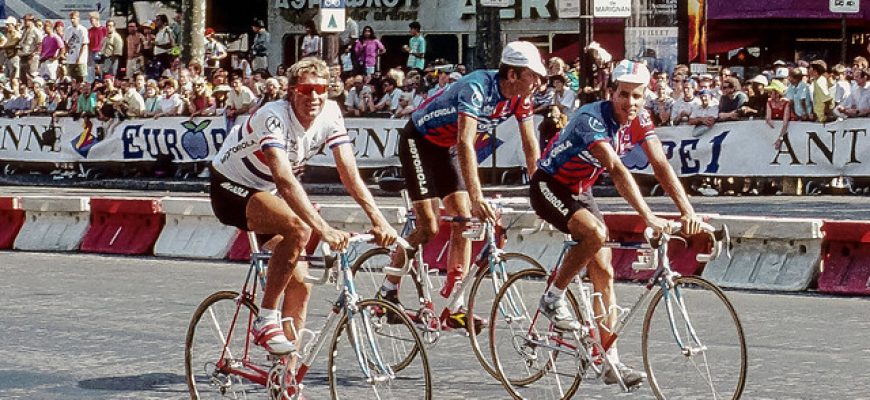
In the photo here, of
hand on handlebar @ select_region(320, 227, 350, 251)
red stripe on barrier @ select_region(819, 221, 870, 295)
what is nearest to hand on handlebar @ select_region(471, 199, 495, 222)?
hand on handlebar @ select_region(320, 227, 350, 251)

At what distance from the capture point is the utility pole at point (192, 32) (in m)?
35.2

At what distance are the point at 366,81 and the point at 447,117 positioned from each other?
18109 mm

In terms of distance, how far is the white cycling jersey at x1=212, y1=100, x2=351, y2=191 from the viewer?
324 inches

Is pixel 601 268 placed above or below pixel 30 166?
above

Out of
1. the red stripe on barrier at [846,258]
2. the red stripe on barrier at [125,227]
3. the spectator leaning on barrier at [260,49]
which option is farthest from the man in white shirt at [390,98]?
the red stripe on barrier at [846,258]

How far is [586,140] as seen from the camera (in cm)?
871

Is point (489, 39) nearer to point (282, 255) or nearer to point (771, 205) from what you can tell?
point (771, 205)

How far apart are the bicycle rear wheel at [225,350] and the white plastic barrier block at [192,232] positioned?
27.8 feet

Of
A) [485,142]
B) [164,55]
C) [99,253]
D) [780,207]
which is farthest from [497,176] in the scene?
[164,55]

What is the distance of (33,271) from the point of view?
16.1 metres

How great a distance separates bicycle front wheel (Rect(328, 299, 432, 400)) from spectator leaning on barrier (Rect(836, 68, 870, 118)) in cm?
1550

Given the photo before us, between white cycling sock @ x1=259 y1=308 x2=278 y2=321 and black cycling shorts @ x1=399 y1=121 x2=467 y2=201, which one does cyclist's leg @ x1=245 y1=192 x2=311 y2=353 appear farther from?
black cycling shorts @ x1=399 y1=121 x2=467 y2=201

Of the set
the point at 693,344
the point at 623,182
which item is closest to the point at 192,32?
the point at 623,182

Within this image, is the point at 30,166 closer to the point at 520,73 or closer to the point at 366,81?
the point at 366,81
